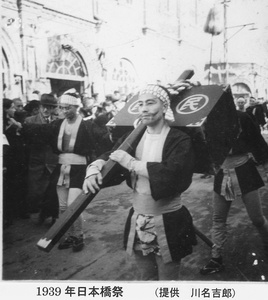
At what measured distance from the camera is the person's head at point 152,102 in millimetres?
1307

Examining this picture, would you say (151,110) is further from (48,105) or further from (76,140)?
(48,105)

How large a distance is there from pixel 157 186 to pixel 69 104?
1248mm

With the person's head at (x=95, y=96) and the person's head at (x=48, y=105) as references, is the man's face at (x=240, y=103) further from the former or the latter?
the person's head at (x=48, y=105)

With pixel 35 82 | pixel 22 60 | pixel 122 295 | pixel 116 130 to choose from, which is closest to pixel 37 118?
pixel 35 82

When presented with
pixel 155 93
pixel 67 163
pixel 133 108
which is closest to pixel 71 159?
pixel 67 163

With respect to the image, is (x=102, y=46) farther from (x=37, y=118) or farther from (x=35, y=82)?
(x=37, y=118)

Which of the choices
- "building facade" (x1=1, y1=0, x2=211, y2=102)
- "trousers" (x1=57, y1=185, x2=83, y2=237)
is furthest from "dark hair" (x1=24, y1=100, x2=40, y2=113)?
"trousers" (x1=57, y1=185, x2=83, y2=237)

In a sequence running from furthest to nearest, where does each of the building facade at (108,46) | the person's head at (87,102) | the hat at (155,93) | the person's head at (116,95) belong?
the person's head at (87,102)
the person's head at (116,95)
the building facade at (108,46)
the hat at (155,93)

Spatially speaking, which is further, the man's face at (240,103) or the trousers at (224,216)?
the man's face at (240,103)

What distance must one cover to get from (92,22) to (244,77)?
135 cm

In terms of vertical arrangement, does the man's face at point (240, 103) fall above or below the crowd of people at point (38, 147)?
above

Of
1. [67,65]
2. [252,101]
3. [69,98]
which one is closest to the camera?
[69,98]

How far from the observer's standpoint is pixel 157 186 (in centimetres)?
123

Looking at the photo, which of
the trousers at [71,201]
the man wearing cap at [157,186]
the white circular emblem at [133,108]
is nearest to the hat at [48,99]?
the trousers at [71,201]
